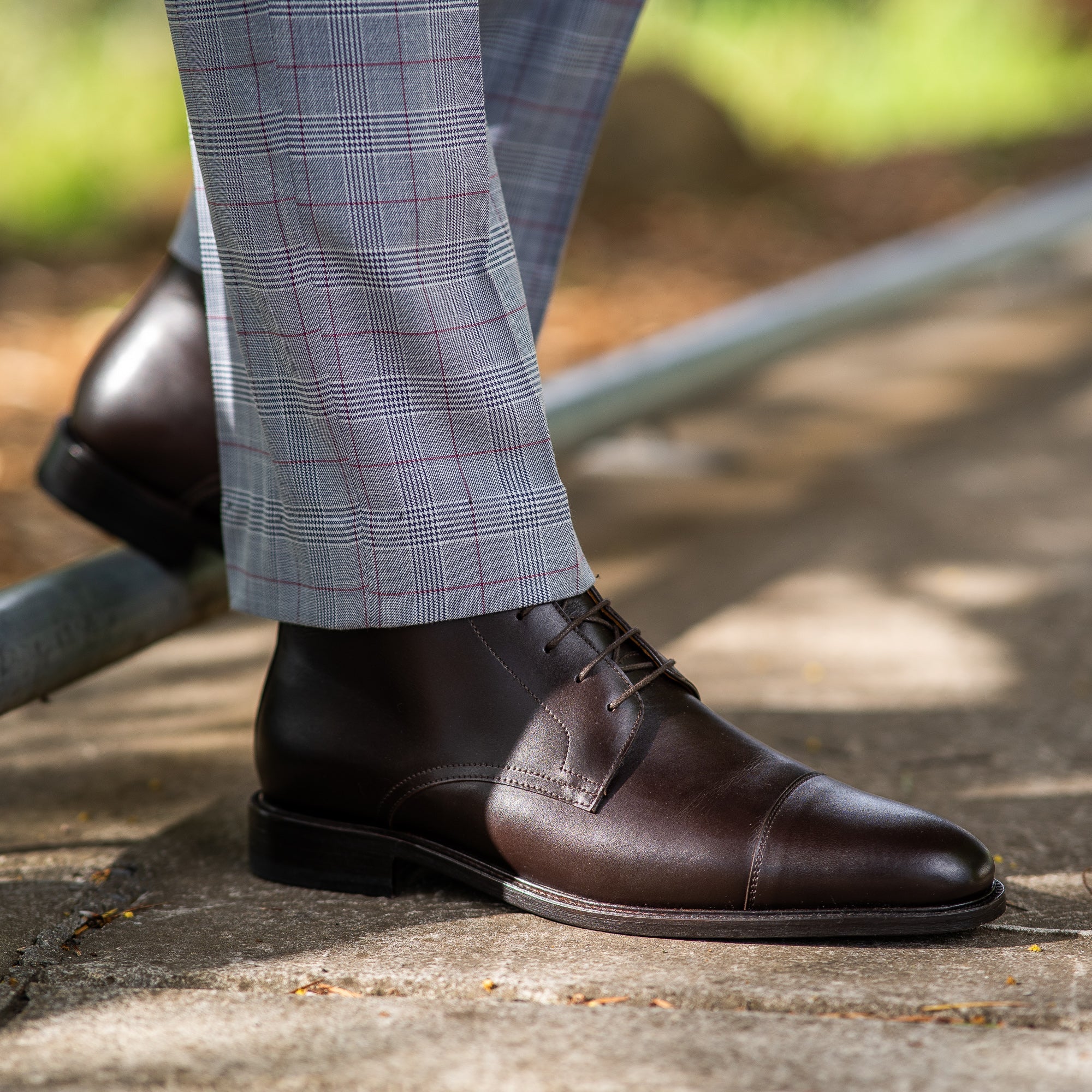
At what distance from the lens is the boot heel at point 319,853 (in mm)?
901

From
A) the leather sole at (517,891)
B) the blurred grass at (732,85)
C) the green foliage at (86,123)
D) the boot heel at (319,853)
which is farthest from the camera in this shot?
the blurred grass at (732,85)

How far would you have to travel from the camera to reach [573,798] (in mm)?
838

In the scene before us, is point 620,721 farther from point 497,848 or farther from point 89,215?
point 89,215

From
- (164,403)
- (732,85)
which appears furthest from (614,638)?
(732,85)

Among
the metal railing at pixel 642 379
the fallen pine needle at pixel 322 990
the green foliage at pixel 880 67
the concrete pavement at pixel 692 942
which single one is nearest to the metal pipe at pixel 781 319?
the metal railing at pixel 642 379

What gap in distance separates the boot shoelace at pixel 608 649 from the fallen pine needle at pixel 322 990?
0.23 meters

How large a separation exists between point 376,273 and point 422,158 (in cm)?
7

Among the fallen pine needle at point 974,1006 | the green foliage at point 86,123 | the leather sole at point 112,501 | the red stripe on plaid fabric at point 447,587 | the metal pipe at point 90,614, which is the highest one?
the green foliage at point 86,123

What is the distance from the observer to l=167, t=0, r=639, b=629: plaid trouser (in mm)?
784

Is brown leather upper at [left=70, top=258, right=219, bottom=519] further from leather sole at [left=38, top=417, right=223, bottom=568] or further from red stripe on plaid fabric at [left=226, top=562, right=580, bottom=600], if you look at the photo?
red stripe on plaid fabric at [left=226, top=562, right=580, bottom=600]

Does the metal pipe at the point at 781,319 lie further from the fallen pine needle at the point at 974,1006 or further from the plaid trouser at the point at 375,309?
the fallen pine needle at the point at 974,1006

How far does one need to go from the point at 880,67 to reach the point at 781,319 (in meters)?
6.20

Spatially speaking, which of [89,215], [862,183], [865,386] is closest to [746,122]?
[862,183]

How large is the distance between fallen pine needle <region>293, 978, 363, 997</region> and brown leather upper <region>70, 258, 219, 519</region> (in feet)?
1.51
